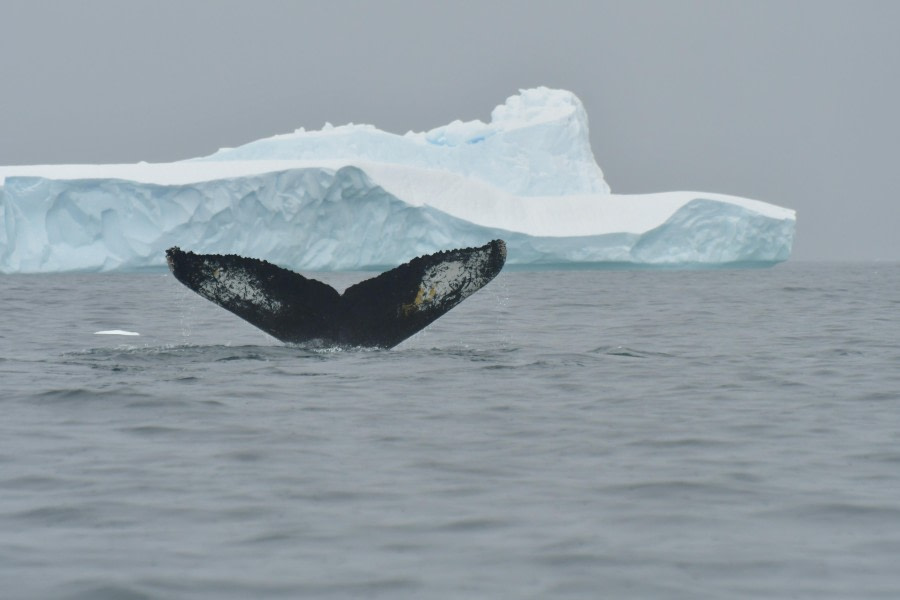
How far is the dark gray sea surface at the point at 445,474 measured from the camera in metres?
3.48

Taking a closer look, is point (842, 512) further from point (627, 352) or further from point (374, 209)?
point (374, 209)

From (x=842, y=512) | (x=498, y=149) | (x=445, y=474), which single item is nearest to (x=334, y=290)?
(x=445, y=474)

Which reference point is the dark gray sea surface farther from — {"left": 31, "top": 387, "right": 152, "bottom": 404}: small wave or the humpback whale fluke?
the humpback whale fluke

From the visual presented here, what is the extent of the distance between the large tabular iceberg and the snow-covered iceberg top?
55mm

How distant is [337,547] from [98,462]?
1737mm

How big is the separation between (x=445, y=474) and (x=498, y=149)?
136ft

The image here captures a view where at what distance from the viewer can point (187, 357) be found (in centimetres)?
945

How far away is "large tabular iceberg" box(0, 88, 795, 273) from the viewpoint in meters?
32.2

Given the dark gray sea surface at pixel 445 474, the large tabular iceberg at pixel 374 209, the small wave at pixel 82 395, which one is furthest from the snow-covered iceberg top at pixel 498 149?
the small wave at pixel 82 395

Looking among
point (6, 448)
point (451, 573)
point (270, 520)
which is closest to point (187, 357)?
point (6, 448)

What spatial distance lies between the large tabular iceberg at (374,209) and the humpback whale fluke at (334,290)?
77.3 ft

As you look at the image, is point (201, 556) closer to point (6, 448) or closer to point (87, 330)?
point (6, 448)

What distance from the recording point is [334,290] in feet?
28.2

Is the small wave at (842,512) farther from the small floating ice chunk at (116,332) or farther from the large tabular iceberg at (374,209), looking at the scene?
the large tabular iceberg at (374,209)
